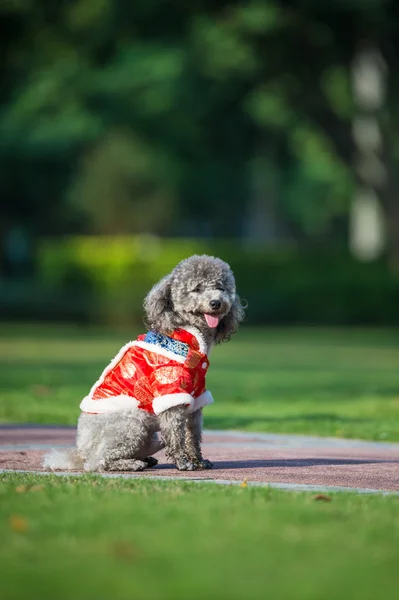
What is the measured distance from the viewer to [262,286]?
40.4 metres

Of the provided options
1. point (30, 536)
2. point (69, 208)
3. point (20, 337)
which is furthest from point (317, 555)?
point (69, 208)

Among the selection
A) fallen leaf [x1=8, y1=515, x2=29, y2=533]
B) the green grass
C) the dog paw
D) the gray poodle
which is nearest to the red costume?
the gray poodle

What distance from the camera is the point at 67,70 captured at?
36.1 meters

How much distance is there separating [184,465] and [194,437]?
22 centimetres

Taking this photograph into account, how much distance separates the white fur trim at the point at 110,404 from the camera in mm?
9203

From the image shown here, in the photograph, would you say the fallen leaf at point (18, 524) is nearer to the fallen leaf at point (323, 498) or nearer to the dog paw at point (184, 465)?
the fallen leaf at point (323, 498)

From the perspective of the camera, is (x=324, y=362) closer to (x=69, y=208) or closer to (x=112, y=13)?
(x=112, y=13)

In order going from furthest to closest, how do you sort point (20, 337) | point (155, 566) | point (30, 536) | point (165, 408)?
point (20, 337) → point (165, 408) → point (30, 536) → point (155, 566)

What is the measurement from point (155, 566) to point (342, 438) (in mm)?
7294

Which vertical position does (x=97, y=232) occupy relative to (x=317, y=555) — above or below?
above

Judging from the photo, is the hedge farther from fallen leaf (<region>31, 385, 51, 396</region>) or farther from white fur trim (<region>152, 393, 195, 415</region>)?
white fur trim (<region>152, 393, 195, 415</region>)

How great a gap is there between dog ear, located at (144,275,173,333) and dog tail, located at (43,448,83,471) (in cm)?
107

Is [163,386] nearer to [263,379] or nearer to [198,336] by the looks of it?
[198,336]

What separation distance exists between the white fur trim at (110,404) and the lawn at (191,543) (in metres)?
0.95
